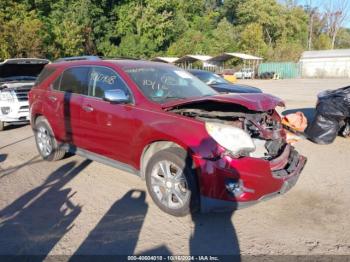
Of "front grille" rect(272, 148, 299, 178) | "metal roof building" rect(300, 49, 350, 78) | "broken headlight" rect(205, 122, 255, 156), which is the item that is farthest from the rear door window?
"metal roof building" rect(300, 49, 350, 78)

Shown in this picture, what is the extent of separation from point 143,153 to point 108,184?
1109mm

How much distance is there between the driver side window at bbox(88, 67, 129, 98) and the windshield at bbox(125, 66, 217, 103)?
0.18 meters

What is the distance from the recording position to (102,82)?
525 centimetres

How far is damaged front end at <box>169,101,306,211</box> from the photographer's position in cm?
380

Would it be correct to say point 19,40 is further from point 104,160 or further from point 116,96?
point 116,96

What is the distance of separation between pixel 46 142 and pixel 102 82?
202cm

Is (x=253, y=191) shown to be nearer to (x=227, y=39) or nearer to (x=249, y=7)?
(x=227, y=39)

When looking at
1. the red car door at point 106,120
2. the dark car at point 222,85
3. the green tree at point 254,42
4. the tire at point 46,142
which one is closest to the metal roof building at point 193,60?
the green tree at point 254,42

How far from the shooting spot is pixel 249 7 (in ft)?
235

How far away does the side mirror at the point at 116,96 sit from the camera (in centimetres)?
461

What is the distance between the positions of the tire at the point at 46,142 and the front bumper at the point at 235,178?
10.7ft

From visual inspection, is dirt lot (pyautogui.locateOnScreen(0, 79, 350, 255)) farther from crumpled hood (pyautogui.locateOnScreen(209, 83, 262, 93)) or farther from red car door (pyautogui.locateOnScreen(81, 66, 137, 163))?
crumpled hood (pyautogui.locateOnScreen(209, 83, 262, 93))

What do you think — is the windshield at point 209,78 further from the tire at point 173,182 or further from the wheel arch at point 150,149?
the tire at point 173,182

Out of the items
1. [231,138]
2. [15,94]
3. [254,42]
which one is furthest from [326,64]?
[231,138]
